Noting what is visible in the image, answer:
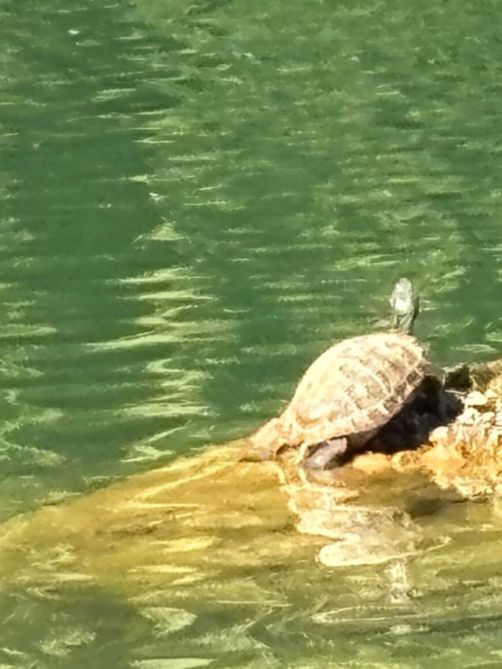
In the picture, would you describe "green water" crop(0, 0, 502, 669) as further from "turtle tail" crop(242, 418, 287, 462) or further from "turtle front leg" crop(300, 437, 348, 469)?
"turtle front leg" crop(300, 437, 348, 469)

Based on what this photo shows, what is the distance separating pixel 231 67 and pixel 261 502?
1205 cm

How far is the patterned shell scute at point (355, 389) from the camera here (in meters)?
7.95

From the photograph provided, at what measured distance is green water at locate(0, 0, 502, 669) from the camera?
8.70 meters

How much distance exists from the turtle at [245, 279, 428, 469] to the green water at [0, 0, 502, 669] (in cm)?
85

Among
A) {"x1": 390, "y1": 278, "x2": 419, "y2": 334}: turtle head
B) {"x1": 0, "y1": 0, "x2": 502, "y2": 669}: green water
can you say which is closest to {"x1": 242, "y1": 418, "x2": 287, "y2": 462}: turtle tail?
{"x1": 0, "y1": 0, "x2": 502, "y2": 669}: green water

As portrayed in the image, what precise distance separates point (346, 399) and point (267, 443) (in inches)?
20.1

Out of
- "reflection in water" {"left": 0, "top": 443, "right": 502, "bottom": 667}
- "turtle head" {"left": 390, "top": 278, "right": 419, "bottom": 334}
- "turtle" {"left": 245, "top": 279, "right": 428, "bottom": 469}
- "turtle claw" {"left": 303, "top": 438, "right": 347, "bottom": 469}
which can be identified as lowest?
"reflection in water" {"left": 0, "top": 443, "right": 502, "bottom": 667}

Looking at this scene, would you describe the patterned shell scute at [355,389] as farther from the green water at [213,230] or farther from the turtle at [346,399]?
the green water at [213,230]

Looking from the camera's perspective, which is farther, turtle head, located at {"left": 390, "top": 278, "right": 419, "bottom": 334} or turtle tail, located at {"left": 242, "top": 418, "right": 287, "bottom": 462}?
turtle head, located at {"left": 390, "top": 278, "right": 419, "bottom": 334}

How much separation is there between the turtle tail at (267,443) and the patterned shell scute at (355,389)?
0.06 metres

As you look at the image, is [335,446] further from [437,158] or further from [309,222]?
[437,158]

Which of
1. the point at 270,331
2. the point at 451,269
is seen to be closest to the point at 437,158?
the point at 451,269

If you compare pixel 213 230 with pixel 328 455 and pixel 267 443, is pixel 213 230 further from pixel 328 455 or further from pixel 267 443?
pixel 328 455

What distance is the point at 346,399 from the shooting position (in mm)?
7973
